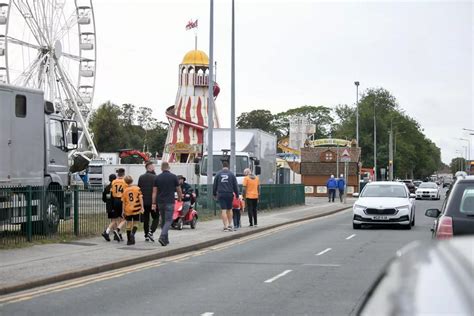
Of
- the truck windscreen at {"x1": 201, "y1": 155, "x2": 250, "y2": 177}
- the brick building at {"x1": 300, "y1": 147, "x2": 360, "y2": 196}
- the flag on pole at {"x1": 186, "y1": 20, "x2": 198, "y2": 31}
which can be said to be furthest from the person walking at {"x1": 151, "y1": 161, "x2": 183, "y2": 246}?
the flag on pole at {"x1": 186, "y1": 20, "x2": 198, "y2": 31}

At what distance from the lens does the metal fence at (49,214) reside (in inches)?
626

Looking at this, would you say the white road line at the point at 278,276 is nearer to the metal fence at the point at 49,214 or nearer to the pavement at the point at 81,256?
the pavement at the point at 81,256

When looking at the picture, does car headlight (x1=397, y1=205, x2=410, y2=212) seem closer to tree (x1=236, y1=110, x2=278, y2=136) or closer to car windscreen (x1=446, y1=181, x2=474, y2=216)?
car windscreen (x1=446, y1=181, x2=474, y2=216)

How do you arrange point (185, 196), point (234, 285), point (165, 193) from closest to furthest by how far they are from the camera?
point (234, 285), point (165, 193), point (185, 196)

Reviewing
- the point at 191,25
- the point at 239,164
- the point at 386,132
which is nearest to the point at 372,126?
the point at 386,132

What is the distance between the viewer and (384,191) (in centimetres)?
2319

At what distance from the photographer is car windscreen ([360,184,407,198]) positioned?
904 inches

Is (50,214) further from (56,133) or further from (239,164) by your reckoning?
(239,164)

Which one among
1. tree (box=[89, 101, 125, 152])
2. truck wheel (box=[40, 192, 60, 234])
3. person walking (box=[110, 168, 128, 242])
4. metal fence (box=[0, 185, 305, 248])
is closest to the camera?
metal fence (box=[0, 185, 305, 248])

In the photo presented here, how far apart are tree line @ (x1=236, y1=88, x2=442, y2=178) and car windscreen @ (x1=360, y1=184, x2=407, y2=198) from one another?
66578 millimetres

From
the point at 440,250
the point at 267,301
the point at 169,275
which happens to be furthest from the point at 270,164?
the point at 440,250

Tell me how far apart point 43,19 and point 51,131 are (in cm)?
2498

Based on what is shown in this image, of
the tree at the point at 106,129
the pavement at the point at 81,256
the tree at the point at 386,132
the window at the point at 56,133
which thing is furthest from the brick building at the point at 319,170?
the window at the point at 56,133

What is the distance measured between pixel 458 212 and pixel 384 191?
13.9 metres
